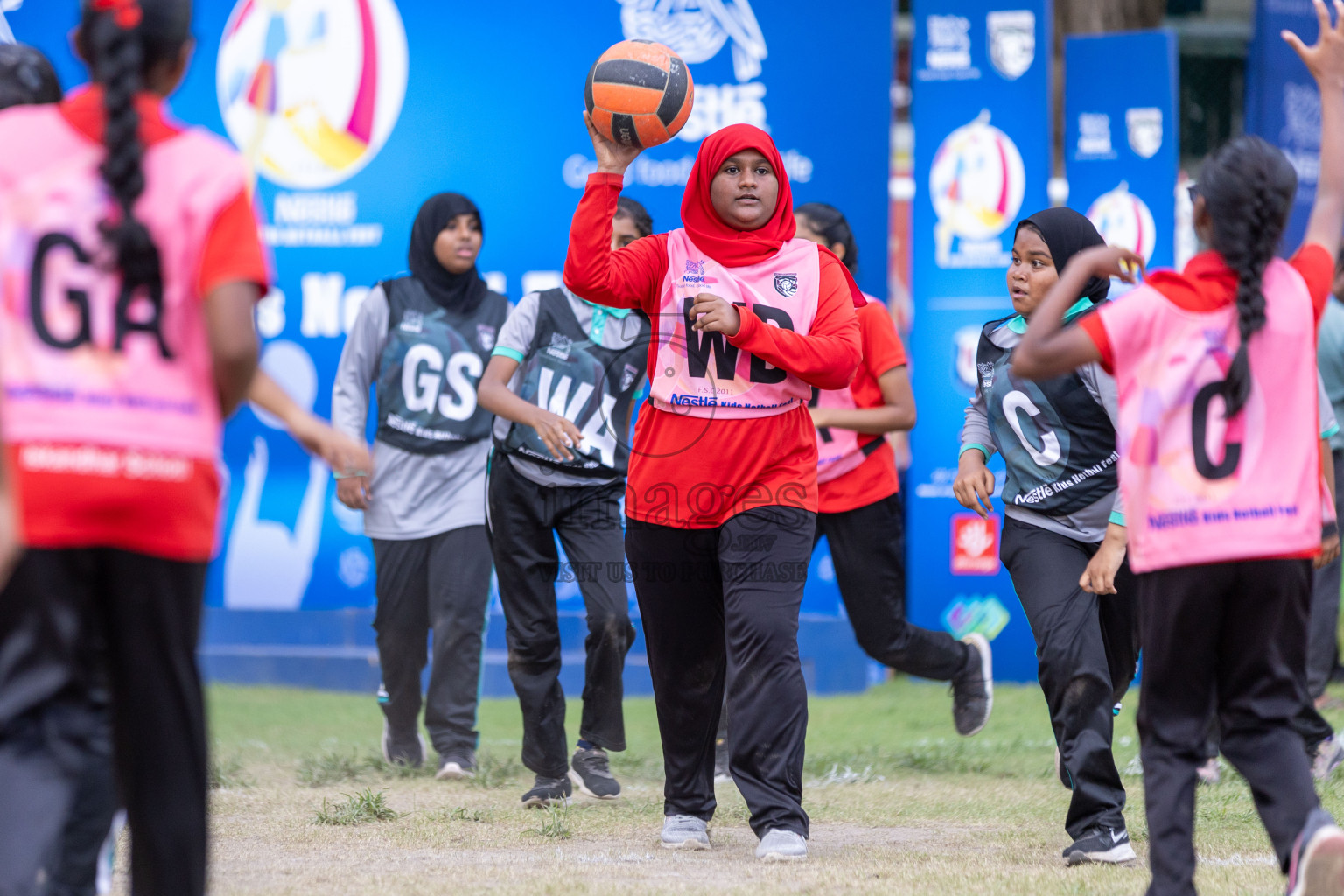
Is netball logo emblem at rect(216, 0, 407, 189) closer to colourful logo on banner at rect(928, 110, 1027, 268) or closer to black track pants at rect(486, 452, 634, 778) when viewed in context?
colourful logo on banner at rect(928, 110, 1027, 268)

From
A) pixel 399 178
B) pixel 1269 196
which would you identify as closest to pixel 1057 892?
pixel 1269 196

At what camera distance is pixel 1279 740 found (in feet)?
10.7

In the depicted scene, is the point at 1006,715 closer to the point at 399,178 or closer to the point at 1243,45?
the point at 399,178

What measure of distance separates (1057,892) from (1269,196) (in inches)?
72.0

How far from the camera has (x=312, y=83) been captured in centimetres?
938

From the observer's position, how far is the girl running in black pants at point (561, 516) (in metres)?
5.70

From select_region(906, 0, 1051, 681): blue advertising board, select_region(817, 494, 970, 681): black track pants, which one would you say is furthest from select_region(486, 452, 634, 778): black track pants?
select_region(906, 0, 1051, 681): blue advertising board

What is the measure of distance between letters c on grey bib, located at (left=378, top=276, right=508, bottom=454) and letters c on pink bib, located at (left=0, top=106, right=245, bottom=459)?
368cm

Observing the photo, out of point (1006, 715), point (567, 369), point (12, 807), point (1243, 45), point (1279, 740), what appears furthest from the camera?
point (1243, 45)

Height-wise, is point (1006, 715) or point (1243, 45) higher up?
point (1243, 45)

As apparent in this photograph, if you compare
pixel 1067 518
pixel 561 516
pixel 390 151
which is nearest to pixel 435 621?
pixel 561 516

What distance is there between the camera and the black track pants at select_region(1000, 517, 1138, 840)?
4344mm

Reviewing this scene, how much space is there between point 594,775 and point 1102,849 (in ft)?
6.96

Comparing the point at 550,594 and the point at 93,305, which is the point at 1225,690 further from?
the point at 550,594
